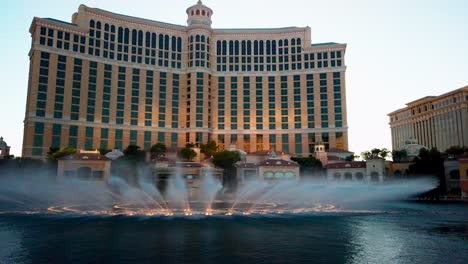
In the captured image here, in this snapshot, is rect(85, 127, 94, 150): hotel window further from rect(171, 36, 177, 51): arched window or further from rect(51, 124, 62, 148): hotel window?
rect(171, 36, 177, 51): arched window

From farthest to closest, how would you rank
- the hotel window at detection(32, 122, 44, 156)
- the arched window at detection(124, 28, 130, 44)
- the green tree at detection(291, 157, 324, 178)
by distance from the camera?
1. the arched window at detection(124, 28, 130, 44)
2. the hotel window at detection(32, 122, 44, 156)
3. the green tree at detection(291, 157, 324, 178)

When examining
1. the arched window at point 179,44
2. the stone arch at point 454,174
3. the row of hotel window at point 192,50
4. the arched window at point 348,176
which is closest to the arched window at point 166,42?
the row of hotel window at point 192,50

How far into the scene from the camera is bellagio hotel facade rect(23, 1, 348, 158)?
138 meters

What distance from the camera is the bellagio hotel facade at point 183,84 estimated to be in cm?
13825

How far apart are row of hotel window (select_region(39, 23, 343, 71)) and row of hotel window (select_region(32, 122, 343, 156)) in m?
31.0

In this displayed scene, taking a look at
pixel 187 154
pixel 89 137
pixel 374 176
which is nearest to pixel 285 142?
pixel 187 154

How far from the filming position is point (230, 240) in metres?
29.9

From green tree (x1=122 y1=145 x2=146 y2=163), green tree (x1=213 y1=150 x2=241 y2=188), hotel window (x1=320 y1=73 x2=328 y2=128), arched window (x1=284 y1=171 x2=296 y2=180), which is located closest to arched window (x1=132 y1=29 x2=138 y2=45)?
green tree (x1=122 y1=145 x2=146 y2=163)

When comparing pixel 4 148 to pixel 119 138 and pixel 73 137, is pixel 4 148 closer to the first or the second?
pixel 73 137

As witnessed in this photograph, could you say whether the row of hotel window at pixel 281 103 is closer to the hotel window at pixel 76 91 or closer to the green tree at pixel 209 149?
→ the green tree at pixel 209 149

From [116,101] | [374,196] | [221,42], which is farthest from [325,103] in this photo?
[116,101]

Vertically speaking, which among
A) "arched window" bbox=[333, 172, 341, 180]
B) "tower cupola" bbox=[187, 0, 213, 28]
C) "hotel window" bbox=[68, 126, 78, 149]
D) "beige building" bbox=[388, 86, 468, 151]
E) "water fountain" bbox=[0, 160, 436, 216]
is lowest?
"water fountain" bbox=[0, 160, 436, 216]

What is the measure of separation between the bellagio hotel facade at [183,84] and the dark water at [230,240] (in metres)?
103

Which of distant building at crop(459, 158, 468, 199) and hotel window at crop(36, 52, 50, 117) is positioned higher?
hotel window at crop(36, 52, 50, 117)
